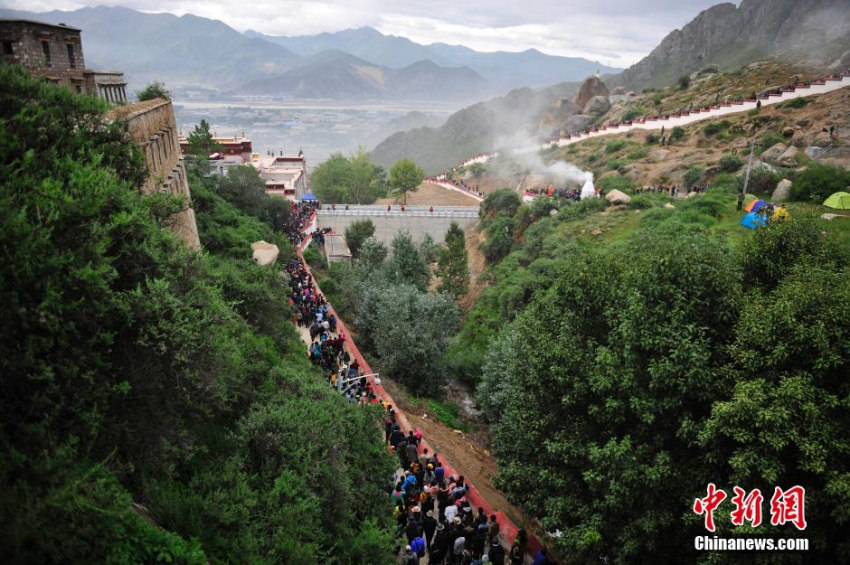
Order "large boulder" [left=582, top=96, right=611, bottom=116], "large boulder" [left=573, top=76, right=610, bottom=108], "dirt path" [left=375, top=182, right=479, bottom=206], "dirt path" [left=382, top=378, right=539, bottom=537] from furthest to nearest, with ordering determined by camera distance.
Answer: "large boulder" [left=573, top=76, right=610, bottom=108] → "large boulder" [left=582, top=96, right=611, bottom=116] → "dirt path" [left=375, top=182, right=479, bottom=206] → "dirt path" [left=382, top=378, right=539, bottom=537]

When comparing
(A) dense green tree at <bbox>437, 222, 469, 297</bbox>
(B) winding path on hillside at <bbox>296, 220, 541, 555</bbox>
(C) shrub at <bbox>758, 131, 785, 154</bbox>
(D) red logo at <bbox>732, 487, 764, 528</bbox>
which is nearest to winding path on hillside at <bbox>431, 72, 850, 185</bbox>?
(C) shrub at <bbox>758, 131, 785, 154</bbox>

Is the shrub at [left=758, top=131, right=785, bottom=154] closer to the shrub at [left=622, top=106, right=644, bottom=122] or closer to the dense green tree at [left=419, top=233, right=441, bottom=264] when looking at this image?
the dense green tree at [left=419, top=233, right=441, bottom=264]

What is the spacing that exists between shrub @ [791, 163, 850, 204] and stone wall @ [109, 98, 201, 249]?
81.5 feet

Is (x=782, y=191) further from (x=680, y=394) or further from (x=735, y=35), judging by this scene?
(x=735, y=35)

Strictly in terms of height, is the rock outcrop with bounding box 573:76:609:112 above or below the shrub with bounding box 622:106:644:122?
above

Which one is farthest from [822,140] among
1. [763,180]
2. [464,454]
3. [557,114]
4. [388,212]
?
[557,114]

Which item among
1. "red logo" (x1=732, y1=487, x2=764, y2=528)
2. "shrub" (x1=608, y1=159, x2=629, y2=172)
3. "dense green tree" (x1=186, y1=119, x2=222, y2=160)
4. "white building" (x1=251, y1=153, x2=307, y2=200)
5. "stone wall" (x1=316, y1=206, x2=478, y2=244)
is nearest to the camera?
"red logo" (x1=732, y1=487, x2=764, y2=528)

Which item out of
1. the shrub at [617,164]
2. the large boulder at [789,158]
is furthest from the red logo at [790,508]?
the shrub at [617,164]

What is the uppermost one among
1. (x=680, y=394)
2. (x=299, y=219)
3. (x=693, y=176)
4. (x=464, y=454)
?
(x=693, y=176)

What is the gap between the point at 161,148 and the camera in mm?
Answer: 17031

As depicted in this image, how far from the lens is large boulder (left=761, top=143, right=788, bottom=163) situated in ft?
111

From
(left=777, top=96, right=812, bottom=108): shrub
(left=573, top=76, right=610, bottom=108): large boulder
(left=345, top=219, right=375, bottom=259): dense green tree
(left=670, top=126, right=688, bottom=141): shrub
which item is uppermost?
(left=573, top=76, right=610, bottom=108): large boulder

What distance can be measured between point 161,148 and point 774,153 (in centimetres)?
3303

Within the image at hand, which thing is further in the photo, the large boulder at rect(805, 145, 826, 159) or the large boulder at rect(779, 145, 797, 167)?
the large boulder at rect(805, 145, 826, 159)
